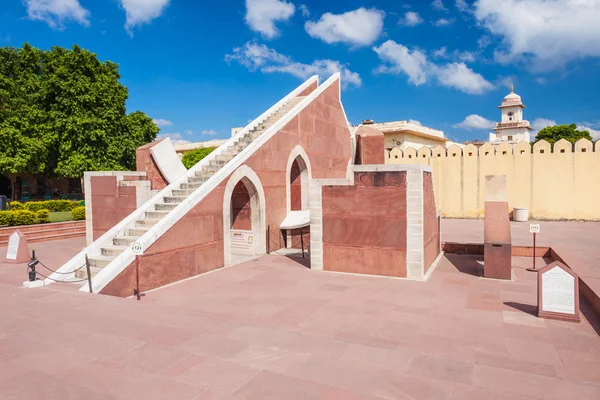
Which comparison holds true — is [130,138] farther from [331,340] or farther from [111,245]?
[331,340]

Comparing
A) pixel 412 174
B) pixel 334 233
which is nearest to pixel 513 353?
pixel 412 174

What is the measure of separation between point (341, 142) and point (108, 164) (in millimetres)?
17077

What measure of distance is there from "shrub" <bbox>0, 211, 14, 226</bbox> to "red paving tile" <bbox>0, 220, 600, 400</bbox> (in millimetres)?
10757

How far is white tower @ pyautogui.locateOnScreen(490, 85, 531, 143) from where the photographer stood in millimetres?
59203

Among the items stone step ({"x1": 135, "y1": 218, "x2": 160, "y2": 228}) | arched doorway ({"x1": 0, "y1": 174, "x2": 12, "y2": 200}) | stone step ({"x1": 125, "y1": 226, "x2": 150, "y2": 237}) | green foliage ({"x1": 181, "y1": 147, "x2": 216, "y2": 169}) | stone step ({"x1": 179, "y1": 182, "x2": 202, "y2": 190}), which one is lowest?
stone step ({"x1": 125, "y1": 226, "x2": 150, "y2": 237})

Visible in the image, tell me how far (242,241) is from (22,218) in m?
10.4

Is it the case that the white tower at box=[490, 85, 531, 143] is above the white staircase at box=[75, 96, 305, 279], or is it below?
above

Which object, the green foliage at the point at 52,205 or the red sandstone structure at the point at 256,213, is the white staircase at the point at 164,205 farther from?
the green foliage at the point at 52,205

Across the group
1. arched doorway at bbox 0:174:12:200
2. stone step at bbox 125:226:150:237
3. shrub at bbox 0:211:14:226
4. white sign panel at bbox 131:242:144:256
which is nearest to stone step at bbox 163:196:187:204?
stone step at bbox 125:226:150:237

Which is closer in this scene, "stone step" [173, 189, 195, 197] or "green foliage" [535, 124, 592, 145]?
"stone step" [173, 189, 195, 197]

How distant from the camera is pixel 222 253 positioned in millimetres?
10508

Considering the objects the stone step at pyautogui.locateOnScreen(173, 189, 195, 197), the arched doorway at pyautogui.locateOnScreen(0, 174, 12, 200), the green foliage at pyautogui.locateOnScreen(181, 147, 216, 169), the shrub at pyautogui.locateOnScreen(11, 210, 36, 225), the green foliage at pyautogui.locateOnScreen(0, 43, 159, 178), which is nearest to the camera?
the stone step at pyautogui.locateOnScreen(173, 189, 195, 197)

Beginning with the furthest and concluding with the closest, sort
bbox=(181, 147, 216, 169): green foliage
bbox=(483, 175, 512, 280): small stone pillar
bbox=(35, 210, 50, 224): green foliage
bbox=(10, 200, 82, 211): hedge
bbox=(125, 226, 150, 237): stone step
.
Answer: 1. bbox=(181, 147, 216, 169): green foliage
2. bbox=(10, 200, 82, 211): hedge
3. bbox=(35, 210, 50, 224): green foliage
4. bbox=(125, 226, 150, 237): stone step
5. bbox=(483, 175, 512, 280): small stone pillar

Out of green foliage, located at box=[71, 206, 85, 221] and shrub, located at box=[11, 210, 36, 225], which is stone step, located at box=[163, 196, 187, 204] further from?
green foliage, located at box=[71, 206, 85, 221]
